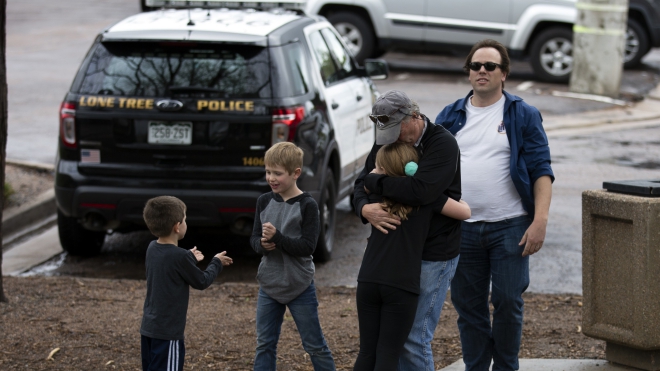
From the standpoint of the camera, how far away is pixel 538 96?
15609 millimetres

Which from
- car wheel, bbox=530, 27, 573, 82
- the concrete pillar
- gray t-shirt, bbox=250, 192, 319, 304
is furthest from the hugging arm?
car wheel, bbox=530, 27, 573, 82

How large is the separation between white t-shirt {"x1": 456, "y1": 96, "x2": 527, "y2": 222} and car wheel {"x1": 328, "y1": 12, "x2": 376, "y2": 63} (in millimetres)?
12751

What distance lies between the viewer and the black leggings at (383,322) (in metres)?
3.88

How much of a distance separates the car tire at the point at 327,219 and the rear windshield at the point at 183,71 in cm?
101

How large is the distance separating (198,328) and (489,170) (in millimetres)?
2187

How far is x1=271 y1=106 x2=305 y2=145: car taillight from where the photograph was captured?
22.4 feet

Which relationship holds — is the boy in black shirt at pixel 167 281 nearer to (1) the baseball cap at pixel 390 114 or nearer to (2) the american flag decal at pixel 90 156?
(1) the baseball cap at pixel 390 114

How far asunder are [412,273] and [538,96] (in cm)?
1227

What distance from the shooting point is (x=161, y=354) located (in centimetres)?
409

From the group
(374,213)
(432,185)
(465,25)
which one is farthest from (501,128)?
(465,25)

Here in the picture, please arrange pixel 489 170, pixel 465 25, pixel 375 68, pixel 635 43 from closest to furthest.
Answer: pixel 489 170, pixel 375 68, pixel 465 25, pixel 635 43

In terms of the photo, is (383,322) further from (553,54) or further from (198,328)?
(553,54)

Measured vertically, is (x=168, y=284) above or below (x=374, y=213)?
below

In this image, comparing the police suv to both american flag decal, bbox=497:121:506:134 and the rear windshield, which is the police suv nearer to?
the rear windshield
